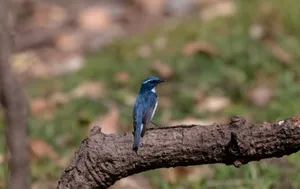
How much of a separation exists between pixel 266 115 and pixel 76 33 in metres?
3.35

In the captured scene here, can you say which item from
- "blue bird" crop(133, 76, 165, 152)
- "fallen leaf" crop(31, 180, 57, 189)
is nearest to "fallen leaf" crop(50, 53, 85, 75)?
"fallen leaf" crop(31, 180, 57, 189)

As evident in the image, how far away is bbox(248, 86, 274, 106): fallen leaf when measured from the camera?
579 centimetres

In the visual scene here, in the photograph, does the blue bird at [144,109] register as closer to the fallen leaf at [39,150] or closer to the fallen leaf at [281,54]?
the fallen leaf at [39,150]

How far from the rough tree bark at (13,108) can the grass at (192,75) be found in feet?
4.75

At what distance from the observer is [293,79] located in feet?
19.6

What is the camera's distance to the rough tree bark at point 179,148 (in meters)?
2.64

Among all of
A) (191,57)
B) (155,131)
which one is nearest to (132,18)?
(191,57)

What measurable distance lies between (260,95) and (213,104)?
0.37 m

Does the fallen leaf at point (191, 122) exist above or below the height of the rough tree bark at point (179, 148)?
above

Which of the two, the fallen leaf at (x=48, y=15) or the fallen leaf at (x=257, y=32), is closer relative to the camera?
the fallen leaf at (x=257, y=32)

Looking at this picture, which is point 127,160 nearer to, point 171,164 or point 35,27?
point 171,164

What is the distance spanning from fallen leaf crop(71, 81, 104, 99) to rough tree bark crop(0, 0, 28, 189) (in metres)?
3.24

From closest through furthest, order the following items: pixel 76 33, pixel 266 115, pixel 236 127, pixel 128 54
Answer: pixel 236 127 < pixel 266 115 < pixel 128 54 < pixel 76 33

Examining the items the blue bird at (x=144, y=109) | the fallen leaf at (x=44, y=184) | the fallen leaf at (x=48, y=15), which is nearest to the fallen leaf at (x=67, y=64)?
the fallen leaf at (x=48, y=15)
